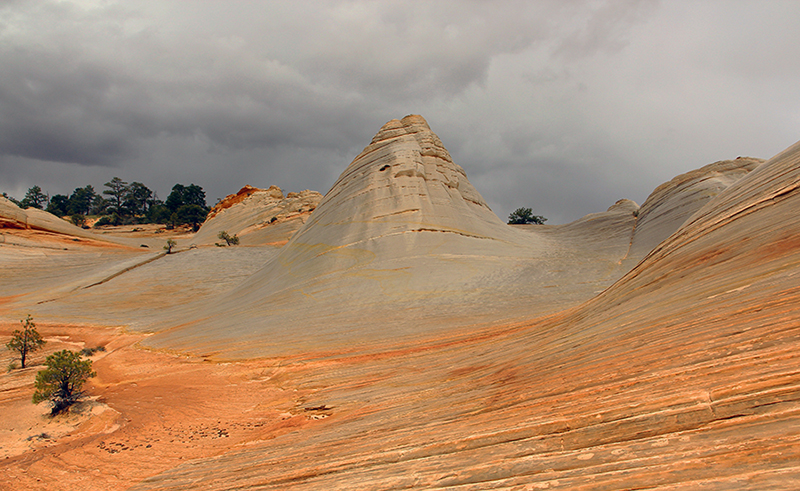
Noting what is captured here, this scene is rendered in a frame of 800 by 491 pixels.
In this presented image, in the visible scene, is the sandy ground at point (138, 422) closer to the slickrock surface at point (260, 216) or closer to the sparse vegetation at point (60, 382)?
the sparse vegetation at point (60, 382)

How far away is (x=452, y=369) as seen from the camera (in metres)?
7.03

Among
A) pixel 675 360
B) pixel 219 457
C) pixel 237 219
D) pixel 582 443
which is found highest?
pixel 237 219

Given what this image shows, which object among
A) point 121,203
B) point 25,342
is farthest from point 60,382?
point 121,203

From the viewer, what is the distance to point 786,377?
7.60 ft

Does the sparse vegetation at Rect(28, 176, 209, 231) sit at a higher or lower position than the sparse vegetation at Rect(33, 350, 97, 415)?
higher

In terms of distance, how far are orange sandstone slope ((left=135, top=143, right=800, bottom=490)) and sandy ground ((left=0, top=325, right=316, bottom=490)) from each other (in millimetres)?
970

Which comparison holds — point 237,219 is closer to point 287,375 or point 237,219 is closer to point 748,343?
point 287,375

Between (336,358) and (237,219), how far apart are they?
4790 centimetres

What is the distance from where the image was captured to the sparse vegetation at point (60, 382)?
27.3 feet

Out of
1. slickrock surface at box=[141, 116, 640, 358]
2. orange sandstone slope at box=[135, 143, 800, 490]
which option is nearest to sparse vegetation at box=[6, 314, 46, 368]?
slickrock surface at box=[141, 116, 640, 358]

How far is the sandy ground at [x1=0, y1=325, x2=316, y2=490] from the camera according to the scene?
19.4ft

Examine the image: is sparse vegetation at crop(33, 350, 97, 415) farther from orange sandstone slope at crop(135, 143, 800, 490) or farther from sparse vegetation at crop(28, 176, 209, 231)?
sparse vegetation at crop(28, 176, 209, 231)

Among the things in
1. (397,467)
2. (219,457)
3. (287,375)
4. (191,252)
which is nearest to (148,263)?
(191,252)

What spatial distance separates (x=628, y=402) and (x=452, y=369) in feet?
14.1
